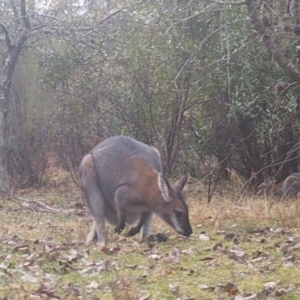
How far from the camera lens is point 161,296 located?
497 centimetres

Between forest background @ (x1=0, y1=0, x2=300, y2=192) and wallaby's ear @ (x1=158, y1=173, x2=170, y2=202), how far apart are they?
225 centimetres

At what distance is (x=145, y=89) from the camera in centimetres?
1230

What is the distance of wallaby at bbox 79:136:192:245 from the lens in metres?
7.26

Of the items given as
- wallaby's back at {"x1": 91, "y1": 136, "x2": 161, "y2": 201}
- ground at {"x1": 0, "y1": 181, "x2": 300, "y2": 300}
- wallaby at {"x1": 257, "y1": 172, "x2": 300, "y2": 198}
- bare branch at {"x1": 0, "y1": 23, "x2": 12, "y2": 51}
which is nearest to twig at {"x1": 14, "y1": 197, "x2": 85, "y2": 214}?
ground at {"x1": 0, "y1": 181, "x2": 300, "y2": 300}

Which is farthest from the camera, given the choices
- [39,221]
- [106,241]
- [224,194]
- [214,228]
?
[224,194]

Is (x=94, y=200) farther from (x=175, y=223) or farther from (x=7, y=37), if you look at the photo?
(x=7, y=37)

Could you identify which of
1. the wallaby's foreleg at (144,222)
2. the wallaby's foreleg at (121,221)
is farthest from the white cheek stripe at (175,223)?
the wallaby's foreleg at (121,221)

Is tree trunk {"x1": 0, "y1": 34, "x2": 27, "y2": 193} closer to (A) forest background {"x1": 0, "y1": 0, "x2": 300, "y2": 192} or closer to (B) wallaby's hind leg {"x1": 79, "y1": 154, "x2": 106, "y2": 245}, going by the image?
(A) forest background {"x1": 0, "y1": 0, "x2": 300, "y2": 192}

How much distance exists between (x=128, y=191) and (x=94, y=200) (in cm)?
38

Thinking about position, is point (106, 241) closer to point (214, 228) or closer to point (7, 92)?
point (214, 228)

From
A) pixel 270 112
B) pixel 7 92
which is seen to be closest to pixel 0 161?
pixel 7 92

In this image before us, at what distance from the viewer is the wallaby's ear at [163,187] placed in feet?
23.4

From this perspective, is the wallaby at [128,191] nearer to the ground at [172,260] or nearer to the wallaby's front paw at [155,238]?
the wallaby's front paw at [155,238]

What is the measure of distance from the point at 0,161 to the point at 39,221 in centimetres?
436
